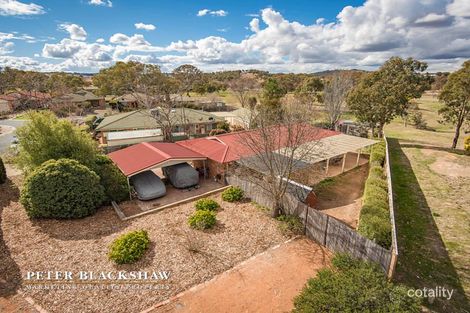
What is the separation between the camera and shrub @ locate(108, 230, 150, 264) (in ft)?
31.7

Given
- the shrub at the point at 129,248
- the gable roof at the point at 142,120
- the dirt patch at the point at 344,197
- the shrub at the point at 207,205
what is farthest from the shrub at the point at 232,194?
the gable roof at the point at 142,120

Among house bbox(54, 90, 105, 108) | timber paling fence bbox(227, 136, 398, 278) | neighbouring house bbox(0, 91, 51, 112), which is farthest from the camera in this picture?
neighbouring house bbox(0, 91, 51, 112)

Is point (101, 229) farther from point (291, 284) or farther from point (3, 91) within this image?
point (3, 91)

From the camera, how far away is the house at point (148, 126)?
2806cm

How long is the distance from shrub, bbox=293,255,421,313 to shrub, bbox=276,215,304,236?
4.37m

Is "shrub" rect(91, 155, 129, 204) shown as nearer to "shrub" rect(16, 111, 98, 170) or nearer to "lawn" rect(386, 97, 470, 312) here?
"shrub" rect(16, 111, 98, 170)

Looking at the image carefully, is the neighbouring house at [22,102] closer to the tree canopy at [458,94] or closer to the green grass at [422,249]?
the green grass at [422,249]

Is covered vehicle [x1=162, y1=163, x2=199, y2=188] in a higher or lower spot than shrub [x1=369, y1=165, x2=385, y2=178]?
lower

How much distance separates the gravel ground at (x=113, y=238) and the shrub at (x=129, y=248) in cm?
25

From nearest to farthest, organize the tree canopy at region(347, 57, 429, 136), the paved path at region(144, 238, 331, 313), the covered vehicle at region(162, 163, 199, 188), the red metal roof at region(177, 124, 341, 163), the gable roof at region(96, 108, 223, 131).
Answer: the paved path at region(144, 238, 331, 313)
the covered vehicle at region(162, 163, 199, 188)
the red metal roof at region(177, 124, 341, 163)
the tree canopy at region(347, 57, 429, 136)
the gable roof at region(96, 108, 223, 131)

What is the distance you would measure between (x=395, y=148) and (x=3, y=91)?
342 ft

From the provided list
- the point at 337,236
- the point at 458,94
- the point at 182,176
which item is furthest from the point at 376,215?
the point at 458,94

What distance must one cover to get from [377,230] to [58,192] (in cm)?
1454

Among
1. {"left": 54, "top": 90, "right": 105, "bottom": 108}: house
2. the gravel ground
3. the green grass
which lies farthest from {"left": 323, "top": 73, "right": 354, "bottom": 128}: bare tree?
{"left": 54, "top": 90, "right": 105, "bottom": 108}: house
